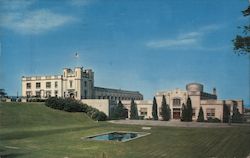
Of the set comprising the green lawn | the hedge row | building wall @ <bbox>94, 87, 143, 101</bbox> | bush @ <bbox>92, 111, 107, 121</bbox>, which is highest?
building wall @ <bbox>94, 87, 143, 101</bbox>

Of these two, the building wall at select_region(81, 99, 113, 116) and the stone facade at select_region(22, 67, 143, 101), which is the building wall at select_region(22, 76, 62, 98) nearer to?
the stone facade at select_region(22, 67, 143, 101)

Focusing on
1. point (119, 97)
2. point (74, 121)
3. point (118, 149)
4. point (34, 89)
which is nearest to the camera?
point (118, 149)

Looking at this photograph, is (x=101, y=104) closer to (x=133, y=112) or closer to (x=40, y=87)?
(x=133, y=112)

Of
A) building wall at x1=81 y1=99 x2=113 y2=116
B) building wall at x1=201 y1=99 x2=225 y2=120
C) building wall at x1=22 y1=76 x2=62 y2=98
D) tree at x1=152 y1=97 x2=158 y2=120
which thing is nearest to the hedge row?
building wall at x1=81 y1=99 x2=113 y2=116

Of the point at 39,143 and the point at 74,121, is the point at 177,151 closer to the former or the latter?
the point at 39,143

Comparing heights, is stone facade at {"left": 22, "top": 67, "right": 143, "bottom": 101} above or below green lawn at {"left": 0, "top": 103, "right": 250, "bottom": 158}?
above

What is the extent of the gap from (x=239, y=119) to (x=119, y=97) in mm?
31309

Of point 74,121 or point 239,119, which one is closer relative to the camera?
point 74,121

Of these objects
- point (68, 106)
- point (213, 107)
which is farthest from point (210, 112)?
point (68, 106)

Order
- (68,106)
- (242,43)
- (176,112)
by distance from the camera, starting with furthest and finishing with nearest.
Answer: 1. (176,112)
2. (68,106)
3. (242,43)

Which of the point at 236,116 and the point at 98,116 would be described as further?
the point at 236,116

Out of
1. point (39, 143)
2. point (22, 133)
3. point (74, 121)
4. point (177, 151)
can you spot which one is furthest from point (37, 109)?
point (177, 151)

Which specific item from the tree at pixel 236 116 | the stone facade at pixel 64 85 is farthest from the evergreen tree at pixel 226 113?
the stone facade at pixel 64 85

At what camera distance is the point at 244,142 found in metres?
19.8
